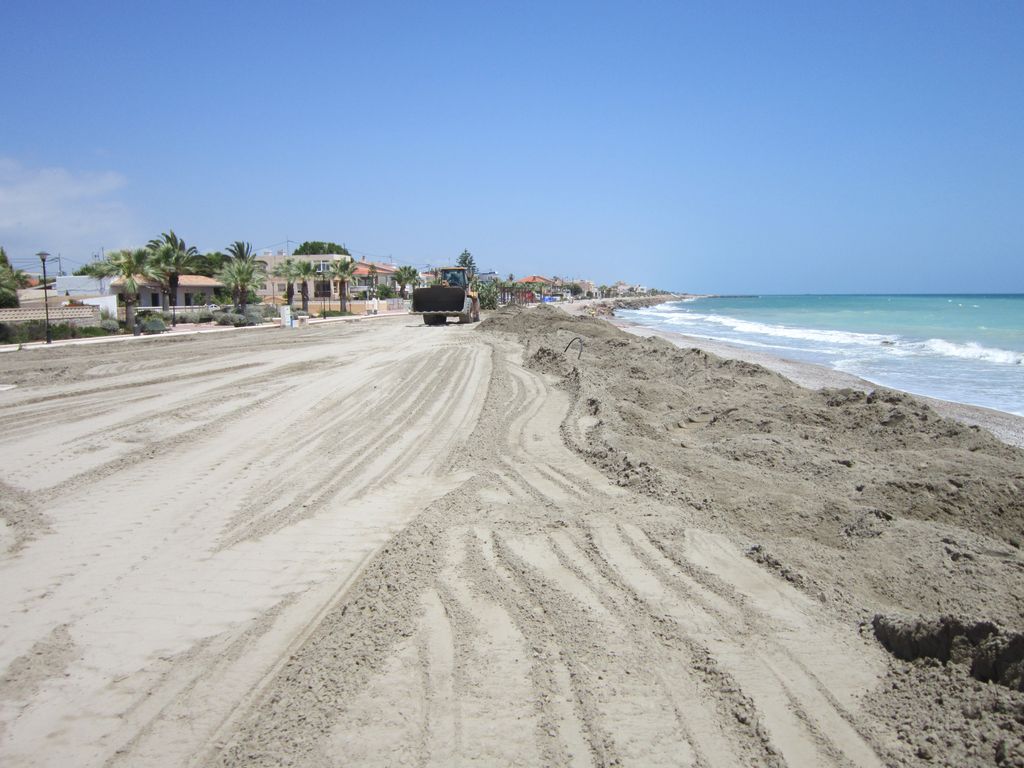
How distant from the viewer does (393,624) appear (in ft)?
13.8

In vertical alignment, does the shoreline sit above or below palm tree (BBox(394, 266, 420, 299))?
below

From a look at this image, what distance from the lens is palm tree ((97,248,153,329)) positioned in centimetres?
3328

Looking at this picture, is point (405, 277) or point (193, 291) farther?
point (405, 277)

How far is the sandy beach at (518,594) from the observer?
3.22m

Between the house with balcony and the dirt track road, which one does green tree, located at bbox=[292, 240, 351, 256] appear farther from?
the dirt track road

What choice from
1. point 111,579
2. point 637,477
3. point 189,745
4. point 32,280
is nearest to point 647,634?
point 189,745

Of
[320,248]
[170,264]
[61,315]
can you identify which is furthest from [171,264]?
[320,248]

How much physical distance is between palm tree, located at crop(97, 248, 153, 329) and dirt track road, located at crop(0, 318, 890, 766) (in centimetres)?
2779

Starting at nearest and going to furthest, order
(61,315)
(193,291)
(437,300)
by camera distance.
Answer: (61,315), (437,300), (193,291)

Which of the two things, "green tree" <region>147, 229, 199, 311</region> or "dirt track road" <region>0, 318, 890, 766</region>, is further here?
"green tree" <region>147, 229, 199, 311</region>

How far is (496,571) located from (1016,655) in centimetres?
296

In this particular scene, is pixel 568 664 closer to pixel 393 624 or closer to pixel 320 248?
pixel 393 624

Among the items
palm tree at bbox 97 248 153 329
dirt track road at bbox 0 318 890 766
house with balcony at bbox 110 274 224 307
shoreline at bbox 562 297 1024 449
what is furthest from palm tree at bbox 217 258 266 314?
dirt track road at bbox 0 318 890 766

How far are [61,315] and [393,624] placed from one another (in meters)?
33.1
